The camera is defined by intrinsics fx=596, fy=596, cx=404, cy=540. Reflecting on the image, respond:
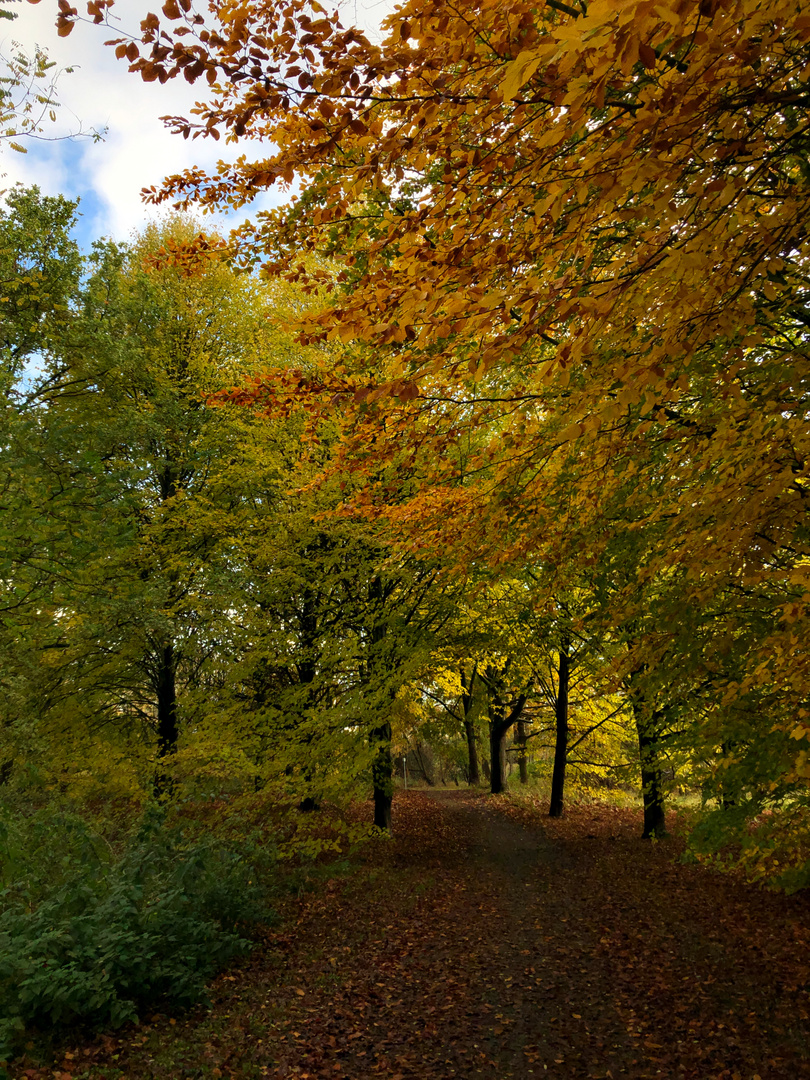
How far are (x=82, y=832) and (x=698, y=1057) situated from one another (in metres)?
6.58

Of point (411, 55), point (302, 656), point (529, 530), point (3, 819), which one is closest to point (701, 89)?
point (411, 55)

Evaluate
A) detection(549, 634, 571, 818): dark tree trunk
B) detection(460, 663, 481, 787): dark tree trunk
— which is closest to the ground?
detection(549, 634, 571, 818): dark tree trunk

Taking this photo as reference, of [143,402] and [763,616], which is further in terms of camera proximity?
[143,402]

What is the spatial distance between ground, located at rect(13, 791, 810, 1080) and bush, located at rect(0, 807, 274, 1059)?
0.33 m

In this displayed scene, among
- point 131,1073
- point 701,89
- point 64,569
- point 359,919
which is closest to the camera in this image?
point 701,89

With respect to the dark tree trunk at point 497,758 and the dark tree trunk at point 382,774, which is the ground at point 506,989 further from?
the dark tree trunk at point 497,758

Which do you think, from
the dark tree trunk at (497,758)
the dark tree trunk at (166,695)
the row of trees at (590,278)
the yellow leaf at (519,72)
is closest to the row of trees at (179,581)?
the dark tree trunk at (166,695)

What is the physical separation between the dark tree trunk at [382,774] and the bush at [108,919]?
9.65 ft

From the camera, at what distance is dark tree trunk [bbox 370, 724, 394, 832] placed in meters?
10.3

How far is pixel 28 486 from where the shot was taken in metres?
8.41

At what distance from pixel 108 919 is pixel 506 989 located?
4005 mm

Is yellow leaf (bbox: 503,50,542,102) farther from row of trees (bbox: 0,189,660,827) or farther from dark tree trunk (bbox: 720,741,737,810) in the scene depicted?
row of trees (bbox: 0,189,660,827)

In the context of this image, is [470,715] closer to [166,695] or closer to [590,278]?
[166,695]

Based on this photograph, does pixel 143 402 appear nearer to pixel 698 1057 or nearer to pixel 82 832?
pixel 82 832
